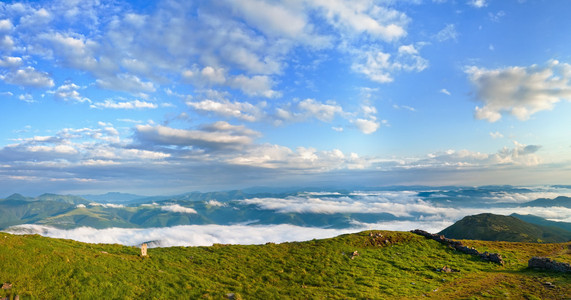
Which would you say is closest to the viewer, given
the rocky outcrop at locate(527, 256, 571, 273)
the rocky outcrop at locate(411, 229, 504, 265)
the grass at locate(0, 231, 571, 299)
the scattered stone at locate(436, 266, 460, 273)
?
the grass at locate(0, 231, 571, 299)

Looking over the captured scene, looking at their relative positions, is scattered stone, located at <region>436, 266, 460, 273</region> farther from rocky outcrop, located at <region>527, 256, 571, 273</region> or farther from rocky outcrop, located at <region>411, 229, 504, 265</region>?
rocky outcrop, located at <region>527, 256, 571, 273</region>

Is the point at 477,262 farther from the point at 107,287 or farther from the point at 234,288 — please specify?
the point at 107,287

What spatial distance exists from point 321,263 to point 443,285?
580 inches

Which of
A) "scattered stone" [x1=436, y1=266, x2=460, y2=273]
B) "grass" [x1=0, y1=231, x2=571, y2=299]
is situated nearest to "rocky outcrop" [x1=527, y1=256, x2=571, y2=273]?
"grass" [x1=0, y1=231, x2=571, y2=299]

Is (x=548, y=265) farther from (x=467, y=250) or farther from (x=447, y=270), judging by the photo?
(x=447, y=270)

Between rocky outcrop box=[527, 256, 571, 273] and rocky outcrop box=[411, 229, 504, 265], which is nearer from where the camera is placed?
rocky outcrop box=[527, 256, 571, 273]

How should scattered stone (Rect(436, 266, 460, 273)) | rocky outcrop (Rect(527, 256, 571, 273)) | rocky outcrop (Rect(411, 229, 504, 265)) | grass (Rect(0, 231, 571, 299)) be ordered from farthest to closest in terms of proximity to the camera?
rocky outcrop (Rect(411, 229, 504, 265)) < scattered stone (Rect(436, 266, 460, 273)) < rocky outcrop (Rect(527, 256, 571, 273)) < grass (Rect(0, 231, 571, 299))

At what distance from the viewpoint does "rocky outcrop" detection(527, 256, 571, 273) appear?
1327 inches

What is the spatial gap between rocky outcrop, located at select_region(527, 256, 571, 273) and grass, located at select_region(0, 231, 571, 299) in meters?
2.03

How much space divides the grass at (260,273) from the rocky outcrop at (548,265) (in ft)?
6.67

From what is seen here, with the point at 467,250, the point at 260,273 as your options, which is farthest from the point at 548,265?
the point at 260,273

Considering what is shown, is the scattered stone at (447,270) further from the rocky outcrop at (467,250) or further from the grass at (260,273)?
the rocky outcrop at (467,250)

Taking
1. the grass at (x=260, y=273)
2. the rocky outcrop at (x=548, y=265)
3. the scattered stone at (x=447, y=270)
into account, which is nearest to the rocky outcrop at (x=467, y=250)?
the grass at (x=260, y=273)

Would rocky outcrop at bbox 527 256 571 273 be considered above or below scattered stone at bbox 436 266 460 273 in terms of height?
above
